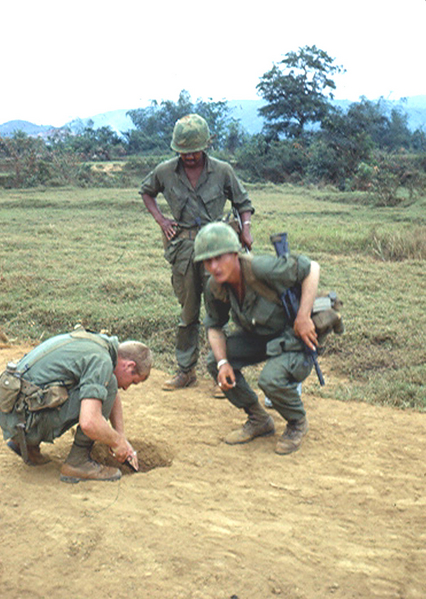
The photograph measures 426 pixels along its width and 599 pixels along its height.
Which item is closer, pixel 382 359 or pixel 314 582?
pixel 314 582

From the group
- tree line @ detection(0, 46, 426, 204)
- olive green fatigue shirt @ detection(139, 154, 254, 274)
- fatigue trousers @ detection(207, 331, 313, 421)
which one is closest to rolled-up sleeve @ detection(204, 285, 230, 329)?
fatigue trousers @ detection(207, 331, 313, 421)

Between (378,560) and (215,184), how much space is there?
293 cm

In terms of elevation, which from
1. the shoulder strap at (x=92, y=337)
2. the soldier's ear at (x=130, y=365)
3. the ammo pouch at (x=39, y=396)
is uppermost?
the shoulder strap at (x=92, y=337)

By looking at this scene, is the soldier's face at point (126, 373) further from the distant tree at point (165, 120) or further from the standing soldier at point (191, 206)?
the distant tree at point (165, 120)

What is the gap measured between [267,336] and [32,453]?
145 centimetres

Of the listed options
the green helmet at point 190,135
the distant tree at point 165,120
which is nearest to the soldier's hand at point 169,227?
the green helmet at point 190,135

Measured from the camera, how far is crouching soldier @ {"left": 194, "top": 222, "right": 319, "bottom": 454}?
3.63 metres

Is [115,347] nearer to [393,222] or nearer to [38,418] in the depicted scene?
[38,418]

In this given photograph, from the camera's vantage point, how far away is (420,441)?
13.4 feet

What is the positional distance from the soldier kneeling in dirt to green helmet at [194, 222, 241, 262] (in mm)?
595

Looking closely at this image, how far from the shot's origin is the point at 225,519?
3094 millimetres

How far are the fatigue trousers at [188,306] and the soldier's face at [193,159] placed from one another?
0.69 m

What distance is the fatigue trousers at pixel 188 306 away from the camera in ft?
16.2

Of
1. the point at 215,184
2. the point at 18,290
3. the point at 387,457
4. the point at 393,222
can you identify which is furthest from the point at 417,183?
the point at 387,457
